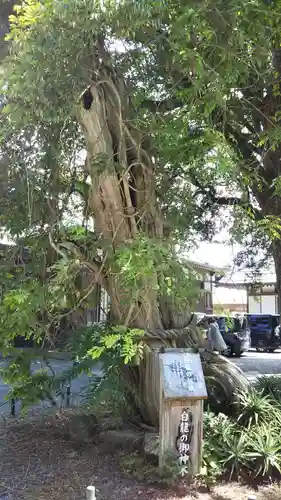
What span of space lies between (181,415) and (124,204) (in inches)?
97.7

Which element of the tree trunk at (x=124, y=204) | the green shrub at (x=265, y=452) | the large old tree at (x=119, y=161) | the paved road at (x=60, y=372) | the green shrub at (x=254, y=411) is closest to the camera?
the large old tree at (x=119, y=161)

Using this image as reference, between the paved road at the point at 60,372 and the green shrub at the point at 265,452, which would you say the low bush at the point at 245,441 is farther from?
the paved road at the point at 60,372

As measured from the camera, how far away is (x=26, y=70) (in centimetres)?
429

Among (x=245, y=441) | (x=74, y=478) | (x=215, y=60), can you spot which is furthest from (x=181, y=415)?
(x=215, y=60)

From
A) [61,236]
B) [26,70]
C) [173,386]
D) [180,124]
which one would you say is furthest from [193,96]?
[173,386]

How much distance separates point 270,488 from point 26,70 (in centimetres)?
469

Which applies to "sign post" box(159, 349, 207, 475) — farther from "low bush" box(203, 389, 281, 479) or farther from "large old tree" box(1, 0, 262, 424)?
"large old tree" box(1, 0, 262, 424)

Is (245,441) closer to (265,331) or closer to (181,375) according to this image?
(181,375)

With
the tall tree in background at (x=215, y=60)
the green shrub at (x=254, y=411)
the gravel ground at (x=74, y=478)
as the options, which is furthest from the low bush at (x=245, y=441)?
the tall tree in background at (x=215, y=60)

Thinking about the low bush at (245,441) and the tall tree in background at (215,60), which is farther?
the low bush at (245,441)

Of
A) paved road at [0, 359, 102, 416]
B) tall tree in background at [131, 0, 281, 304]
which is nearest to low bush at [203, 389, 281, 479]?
paved road at [0, 359, 102, 416]

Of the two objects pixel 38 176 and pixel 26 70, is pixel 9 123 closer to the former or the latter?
pixel 26 70

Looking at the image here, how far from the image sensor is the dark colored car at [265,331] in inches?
1053

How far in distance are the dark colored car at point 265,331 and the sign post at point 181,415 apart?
22.3 metres
